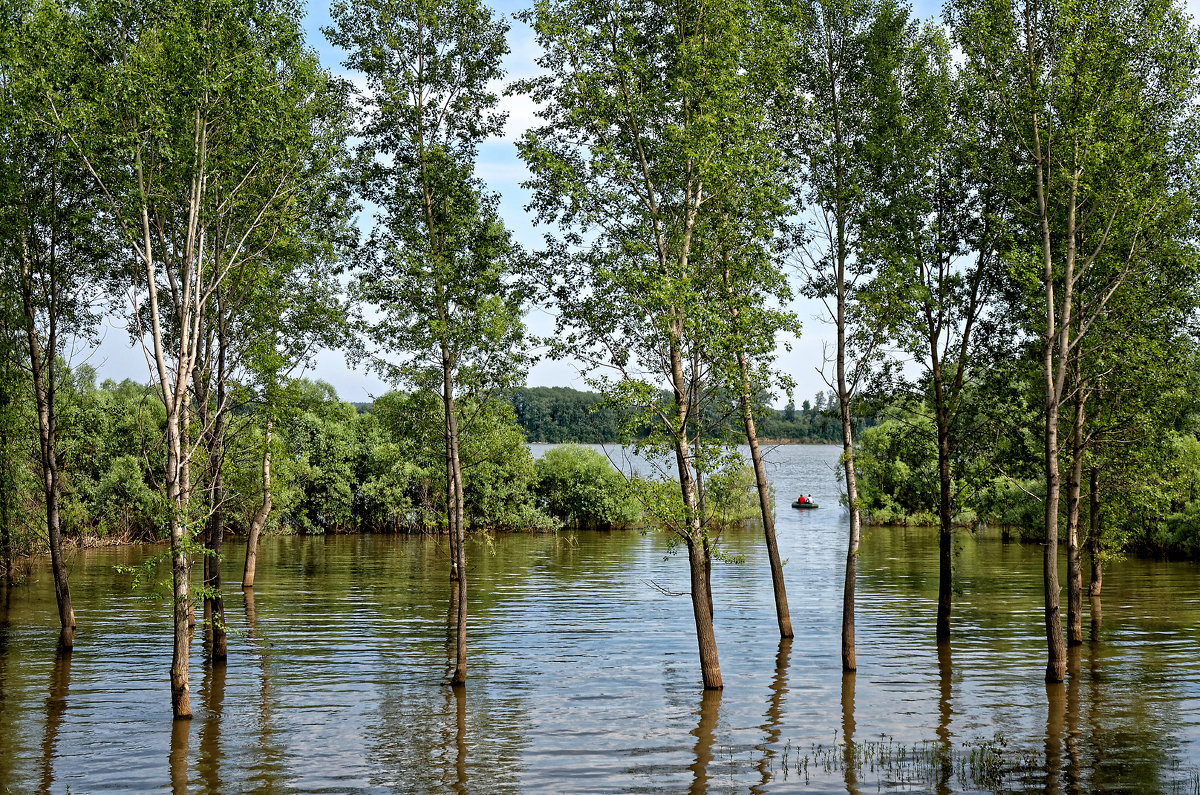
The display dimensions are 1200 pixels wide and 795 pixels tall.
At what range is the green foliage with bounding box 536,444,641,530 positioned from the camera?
78.2 m

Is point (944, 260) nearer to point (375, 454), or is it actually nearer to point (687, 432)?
point (687, 432)

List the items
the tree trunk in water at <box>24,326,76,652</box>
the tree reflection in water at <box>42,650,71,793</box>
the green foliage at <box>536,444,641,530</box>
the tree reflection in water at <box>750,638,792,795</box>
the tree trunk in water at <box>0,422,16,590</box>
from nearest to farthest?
the tree reflection in water at <box>750,638,792,795</box>, the tree reflection in water at <box>42,650,71,793</box>, the tree trunk in water at <box>24,326,76,652</box>, the tree trunk in water at <box>0,422,16,590</box>, the green foliage at <box>536,444,641,530</box>

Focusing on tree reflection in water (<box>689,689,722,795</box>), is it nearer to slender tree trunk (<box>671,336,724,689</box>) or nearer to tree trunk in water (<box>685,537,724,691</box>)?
tree trunk in water (<box>685,537,724,691</box>)

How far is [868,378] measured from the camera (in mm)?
29969

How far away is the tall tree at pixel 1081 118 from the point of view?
23.1 meters

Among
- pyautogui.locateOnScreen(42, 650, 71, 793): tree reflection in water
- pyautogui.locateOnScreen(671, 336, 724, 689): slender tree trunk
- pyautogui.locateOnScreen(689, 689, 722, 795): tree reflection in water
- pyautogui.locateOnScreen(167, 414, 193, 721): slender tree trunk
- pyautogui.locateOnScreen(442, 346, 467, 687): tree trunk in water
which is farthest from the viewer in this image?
pyautogui.locateOnScreen(442, 346, 467, 687): tree trunk in water

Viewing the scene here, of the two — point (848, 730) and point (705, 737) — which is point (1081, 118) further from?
point (705, 737)

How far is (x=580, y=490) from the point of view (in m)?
78.2

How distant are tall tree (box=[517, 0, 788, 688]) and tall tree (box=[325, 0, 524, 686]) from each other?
4.97 feet

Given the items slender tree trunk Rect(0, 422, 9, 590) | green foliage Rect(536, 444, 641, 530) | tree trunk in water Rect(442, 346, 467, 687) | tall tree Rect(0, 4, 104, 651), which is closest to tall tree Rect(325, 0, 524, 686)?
tree trunk in water Rect(442, 346, 467, 687)

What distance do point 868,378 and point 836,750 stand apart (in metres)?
13.6

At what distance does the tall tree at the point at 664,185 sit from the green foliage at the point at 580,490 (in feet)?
178

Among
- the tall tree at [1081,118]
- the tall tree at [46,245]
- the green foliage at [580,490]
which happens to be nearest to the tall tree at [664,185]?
the tall tree at [1081,118]

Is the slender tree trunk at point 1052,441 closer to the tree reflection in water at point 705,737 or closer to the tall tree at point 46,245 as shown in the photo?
the tree reflection in water at point 705,737
